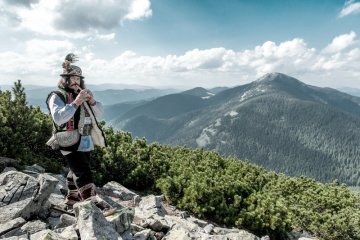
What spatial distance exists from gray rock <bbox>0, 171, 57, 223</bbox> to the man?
0.85 meters

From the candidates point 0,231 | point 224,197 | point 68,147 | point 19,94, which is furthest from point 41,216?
point 224,197

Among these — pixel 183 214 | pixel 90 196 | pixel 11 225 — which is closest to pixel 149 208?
pixel 183 214

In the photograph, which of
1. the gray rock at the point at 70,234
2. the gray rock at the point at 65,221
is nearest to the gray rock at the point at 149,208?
the gray rock at the point at 65,221

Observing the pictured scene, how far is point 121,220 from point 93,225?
1.22 m

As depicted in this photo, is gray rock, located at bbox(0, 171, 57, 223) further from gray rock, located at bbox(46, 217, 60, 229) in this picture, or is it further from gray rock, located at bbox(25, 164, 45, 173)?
gray rock, located at bbox(25, 164, 45, 173)

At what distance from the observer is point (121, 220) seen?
804cm

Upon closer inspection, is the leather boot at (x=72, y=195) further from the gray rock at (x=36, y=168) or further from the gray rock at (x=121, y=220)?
the gray rock at (x=36, y=168)

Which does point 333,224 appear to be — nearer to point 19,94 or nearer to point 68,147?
point 68,147

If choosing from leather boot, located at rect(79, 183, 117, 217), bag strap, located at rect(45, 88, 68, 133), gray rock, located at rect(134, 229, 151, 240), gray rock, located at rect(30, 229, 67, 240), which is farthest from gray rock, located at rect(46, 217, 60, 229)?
bag strap, located at rect(45, 88, 68, 133)

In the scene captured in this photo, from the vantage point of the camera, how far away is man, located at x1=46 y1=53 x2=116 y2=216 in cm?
814

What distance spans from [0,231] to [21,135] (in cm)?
750

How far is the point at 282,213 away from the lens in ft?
49.8

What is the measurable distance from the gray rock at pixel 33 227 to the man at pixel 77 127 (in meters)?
1.11

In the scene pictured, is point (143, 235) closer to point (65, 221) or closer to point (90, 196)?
point (90, 196)
